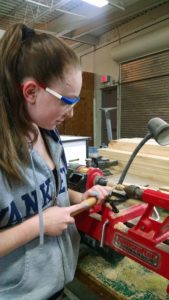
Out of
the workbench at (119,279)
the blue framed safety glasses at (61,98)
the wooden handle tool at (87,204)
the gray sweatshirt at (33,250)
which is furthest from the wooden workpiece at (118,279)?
the blue framed safety glasses at (61,98)

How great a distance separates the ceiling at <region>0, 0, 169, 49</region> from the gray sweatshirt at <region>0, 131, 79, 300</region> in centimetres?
297

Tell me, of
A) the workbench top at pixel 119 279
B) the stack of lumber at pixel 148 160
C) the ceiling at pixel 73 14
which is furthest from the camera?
the ceiling at pixel 73 14

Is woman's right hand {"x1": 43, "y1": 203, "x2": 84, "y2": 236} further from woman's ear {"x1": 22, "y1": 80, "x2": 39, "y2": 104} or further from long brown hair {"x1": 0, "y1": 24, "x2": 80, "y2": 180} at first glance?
woman's ear {"x1": 22, "y1": 80, "x2": 39, "y2": 104}

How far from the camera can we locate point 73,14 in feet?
11.7

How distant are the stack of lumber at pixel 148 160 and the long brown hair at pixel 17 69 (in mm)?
999

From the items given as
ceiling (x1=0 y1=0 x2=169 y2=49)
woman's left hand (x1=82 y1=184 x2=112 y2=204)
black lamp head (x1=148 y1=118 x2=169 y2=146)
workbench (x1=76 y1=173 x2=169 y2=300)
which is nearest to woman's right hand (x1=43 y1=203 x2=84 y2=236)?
woman's left hand (x1=82 y1=184 x2=112 y2=204)

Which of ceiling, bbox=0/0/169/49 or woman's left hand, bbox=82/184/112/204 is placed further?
ceiling, bbox=0/0/169/49

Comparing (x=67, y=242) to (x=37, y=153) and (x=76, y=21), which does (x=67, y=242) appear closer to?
(x=37, y=153)

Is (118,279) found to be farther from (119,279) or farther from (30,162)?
(30,162)

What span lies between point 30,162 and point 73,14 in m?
3.54

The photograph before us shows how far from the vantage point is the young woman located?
59 centimetres

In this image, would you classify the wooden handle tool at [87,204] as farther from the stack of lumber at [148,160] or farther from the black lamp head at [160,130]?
the stack of lumber at [148,160]

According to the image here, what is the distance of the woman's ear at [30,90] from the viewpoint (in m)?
0.59

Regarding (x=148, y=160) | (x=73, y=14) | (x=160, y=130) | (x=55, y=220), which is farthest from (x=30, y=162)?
(x=73, y=14)
